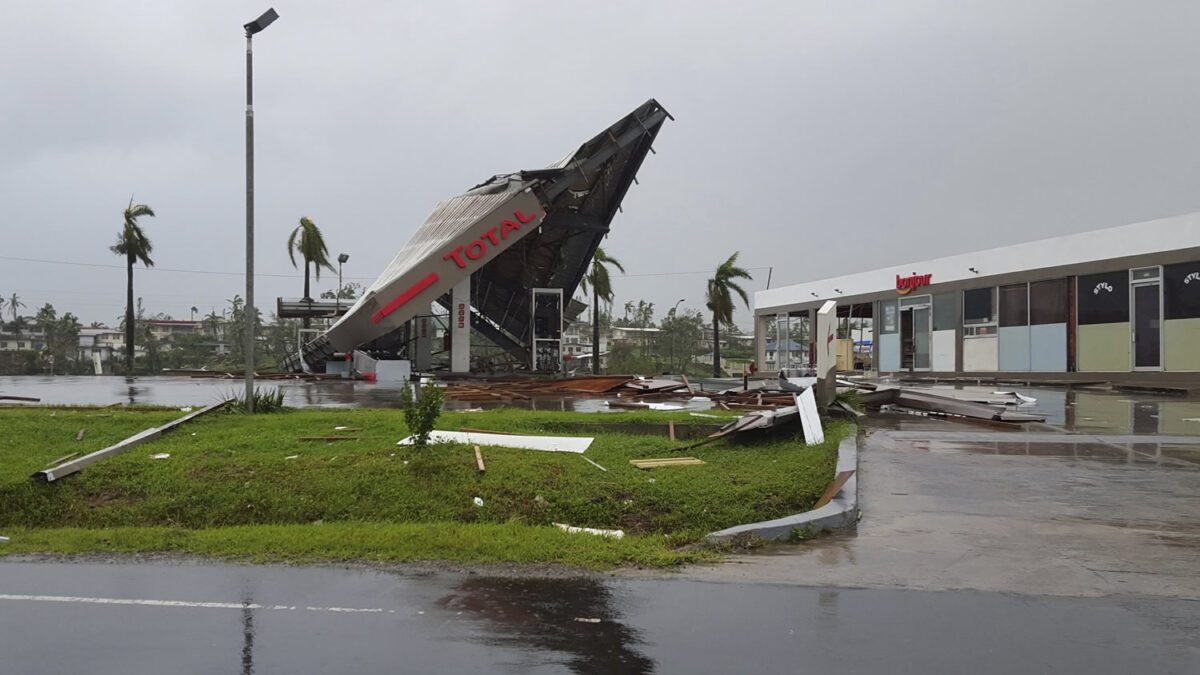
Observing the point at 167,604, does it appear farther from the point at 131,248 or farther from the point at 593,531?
the point at 131,248

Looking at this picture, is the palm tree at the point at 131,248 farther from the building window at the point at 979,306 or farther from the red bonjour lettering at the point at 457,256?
the building window at the point at 979,306

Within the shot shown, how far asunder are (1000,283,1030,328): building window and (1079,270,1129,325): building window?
2720 millimetres

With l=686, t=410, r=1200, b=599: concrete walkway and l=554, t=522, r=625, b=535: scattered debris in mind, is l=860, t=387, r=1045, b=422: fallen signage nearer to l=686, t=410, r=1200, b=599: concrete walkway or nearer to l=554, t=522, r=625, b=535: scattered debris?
l=686, t=410, r=1200, b=599: concrete walkway

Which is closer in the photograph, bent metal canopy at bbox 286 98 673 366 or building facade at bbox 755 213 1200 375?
building facade at bbox 755 213 1200 375

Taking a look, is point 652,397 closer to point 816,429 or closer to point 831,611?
point 816,429

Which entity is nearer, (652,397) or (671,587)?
(671,587)

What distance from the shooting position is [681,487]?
27.5 feet

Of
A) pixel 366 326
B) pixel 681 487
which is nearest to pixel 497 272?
pixel 366 326

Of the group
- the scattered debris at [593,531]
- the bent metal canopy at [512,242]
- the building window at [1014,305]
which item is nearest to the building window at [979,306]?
the building window at [1014,305]

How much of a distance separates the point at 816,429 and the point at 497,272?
2962 centimetres

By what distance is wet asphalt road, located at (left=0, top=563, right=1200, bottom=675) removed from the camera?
13.9 ft

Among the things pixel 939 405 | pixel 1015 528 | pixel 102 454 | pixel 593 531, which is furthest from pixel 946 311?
pixel 102 454

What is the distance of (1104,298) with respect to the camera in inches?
1137

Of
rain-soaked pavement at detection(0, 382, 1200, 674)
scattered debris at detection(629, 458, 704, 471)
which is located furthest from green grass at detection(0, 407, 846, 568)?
rain-soaked pavement at detection(0, 382, 1200, 674)
